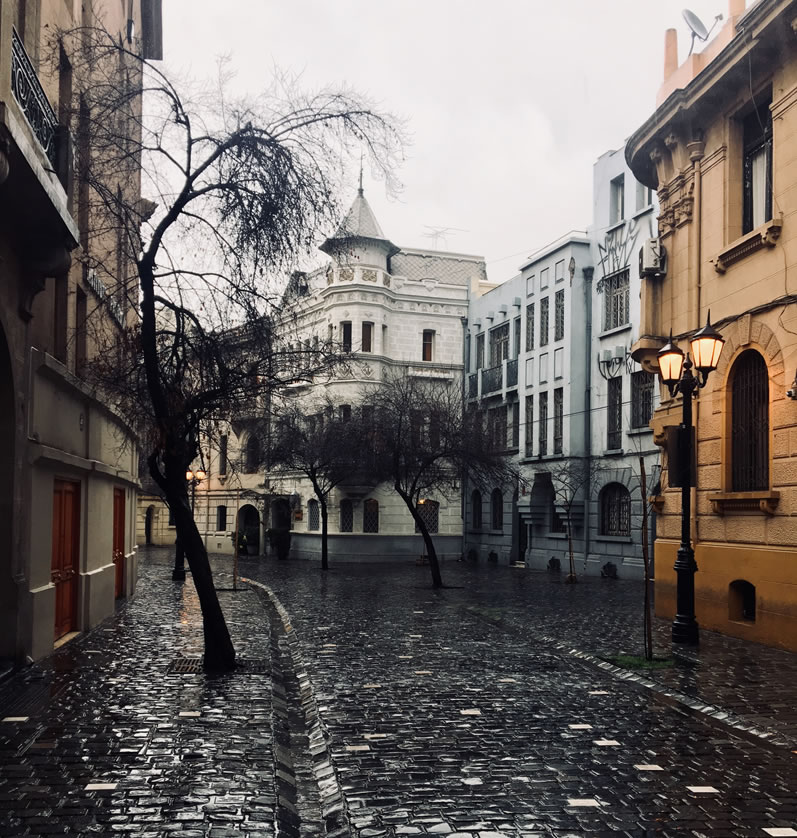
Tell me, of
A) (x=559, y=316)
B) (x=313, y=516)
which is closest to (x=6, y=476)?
(x=559, y=316)

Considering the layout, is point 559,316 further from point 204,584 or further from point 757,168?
point 204,584

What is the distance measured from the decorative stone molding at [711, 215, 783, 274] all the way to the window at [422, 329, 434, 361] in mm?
29063

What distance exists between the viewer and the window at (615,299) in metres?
30.1

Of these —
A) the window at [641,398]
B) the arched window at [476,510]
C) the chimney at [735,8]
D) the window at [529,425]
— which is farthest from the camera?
the arched window at [476,510]

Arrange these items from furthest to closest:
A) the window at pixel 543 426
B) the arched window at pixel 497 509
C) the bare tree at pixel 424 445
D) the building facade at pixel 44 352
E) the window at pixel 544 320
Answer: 1. the arched window at pixel 497 509
2. the window at pixel 544 320
3. the window at pixel 543 426
4. the bare tree at pixel 424 445
5. the building facade at pixel 44 352

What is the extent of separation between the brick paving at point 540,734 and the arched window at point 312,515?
27.4 metres

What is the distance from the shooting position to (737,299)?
48.0ft

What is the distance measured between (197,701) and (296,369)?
4.94 metres

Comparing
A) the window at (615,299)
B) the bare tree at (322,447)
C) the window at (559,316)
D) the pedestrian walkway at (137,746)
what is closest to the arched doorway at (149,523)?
the bare tree at (322,447)

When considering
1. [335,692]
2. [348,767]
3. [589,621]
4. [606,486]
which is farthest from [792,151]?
[606,486]

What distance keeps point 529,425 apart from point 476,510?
24.3 feet

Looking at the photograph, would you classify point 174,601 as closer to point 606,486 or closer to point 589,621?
point 589,621

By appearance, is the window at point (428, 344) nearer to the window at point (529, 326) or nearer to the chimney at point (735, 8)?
the window at point (529, 326)

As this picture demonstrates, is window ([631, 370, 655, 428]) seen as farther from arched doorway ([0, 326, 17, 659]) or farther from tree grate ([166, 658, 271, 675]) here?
arched doorway ([0, 326, 17, 659])
